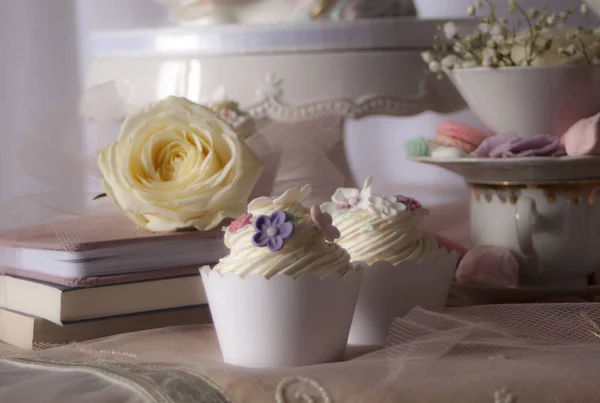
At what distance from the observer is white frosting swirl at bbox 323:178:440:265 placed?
0.90 meters

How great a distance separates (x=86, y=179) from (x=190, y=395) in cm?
46

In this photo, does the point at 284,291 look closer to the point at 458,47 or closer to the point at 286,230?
the point at 286,230

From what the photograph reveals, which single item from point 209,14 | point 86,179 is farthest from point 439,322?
point 209,14

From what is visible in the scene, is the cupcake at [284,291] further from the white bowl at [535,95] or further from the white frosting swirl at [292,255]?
the white bowl at [535,95]

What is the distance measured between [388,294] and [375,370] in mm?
154

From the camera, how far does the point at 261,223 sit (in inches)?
31.5

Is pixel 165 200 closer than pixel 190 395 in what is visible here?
No

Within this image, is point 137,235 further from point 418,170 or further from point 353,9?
point 418,170

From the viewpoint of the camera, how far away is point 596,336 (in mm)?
876

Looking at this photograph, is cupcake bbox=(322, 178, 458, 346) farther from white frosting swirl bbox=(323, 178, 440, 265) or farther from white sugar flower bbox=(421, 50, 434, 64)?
white sugar flower bbox=(421, 50, 434, 64)

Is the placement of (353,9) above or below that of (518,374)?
above

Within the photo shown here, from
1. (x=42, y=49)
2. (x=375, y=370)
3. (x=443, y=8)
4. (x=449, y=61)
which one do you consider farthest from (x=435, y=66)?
(x=42, y=49)

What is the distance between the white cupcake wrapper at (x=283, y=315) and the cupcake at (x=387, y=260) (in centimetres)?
7

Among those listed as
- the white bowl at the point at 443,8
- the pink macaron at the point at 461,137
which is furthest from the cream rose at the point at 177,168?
the white bowl at the point at 443,8
